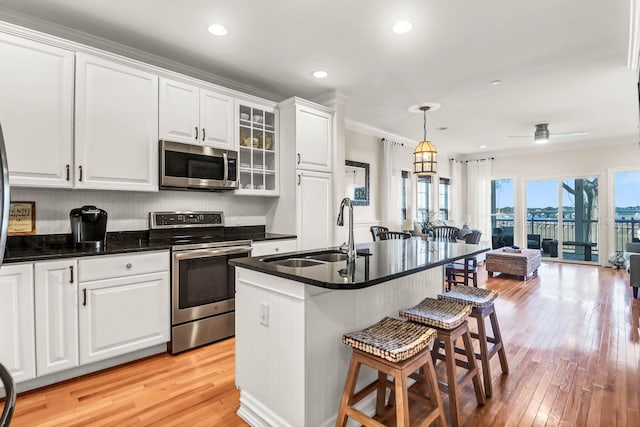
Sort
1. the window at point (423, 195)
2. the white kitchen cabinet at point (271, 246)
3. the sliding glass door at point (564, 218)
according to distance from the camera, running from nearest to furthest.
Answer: the white kitchen cabinet at point (271, 246) < the sliding glass door at point (564, 218) < the window at point (423, 195)

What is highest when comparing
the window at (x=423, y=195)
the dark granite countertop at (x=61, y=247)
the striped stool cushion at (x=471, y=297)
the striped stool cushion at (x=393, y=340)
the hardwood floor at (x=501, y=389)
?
the window at (x=423, y=195)

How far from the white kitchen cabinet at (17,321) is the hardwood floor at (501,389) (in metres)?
0.24

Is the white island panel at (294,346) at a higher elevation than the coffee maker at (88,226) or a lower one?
lower

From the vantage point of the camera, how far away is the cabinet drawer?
7.81ft

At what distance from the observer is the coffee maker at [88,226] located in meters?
2.62

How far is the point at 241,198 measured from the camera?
13.0 ft

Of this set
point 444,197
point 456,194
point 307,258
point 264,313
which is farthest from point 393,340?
point 456,194

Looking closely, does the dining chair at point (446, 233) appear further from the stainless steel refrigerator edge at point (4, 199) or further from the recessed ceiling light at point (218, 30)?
the stainless steel refrigerator edge at point (4, 199)

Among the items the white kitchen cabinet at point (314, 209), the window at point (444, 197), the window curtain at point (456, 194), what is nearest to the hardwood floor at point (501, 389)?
the white kitchen cabinet at point (314, 209)

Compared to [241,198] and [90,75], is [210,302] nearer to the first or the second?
[241,198]

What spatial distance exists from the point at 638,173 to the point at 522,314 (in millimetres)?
5267

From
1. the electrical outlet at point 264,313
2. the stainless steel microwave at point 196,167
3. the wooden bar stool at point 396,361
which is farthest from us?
the stainless steel microwave at point 196,167

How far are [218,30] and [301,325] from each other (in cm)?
241

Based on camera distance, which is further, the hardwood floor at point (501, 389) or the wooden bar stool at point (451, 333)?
the hardwood floor at point (501, 389)
